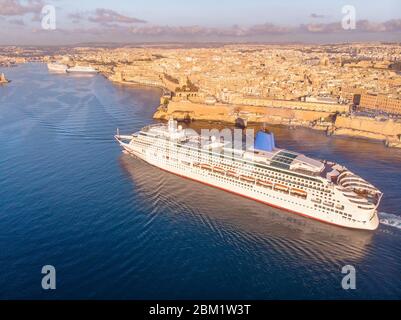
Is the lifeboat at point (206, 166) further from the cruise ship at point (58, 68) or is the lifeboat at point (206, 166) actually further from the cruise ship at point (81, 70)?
the cruise ship at point (58, 68)

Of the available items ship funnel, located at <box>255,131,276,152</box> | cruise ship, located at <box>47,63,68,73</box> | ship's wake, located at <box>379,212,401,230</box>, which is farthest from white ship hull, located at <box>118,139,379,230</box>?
cruise ship, located at <box>47,63,68,73</box>

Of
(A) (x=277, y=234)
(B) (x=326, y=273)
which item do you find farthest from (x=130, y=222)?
(B) (x=326, y=273)

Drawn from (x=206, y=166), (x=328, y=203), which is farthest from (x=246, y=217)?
(x=206, y=166)

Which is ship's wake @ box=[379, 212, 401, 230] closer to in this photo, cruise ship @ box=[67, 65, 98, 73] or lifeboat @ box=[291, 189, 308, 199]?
lifeboat @ box=[291, 189, 308, 199]

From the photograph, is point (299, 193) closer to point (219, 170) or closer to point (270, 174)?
point (270, 174)

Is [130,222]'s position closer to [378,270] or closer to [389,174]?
[378,270]
